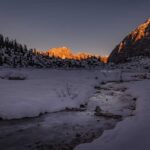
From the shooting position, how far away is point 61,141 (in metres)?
11.8

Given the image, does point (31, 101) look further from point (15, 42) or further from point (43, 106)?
point (15, 42)

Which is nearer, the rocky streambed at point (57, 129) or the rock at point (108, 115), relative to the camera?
the rocky streambed at point (57, 129)

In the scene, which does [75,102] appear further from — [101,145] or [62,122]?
[101,145]

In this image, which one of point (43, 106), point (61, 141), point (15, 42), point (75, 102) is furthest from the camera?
point (15, 42)

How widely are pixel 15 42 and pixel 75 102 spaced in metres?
175

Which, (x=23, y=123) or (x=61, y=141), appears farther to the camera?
(x=23, y=123)

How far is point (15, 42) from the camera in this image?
190 m

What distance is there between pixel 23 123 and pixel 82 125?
3.47 m

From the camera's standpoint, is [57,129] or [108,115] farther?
[108,115]

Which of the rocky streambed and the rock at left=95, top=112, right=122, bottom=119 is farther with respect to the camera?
the rock at left=95, top=112, right=122, bottom=119

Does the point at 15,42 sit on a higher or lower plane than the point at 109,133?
higher

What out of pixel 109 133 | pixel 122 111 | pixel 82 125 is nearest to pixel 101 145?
pixel 109 133

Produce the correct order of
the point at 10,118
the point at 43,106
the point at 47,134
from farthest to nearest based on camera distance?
the point at 43,106 → the point at 10,118 → the point at 47,134

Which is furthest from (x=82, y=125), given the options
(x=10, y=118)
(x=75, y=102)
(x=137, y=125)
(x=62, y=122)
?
(x=75, y=102)
